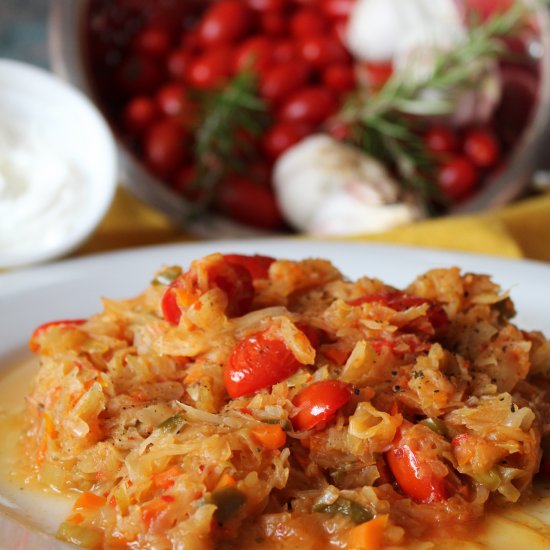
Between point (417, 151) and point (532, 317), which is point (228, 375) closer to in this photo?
point (532, 317)

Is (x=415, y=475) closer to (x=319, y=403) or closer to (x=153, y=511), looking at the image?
(x=319, y=403)

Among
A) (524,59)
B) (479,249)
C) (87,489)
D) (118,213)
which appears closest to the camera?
(87,489)

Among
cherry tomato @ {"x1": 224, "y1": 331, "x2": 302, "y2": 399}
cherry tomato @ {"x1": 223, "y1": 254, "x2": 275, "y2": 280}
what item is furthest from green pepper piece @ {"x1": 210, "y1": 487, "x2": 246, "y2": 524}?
cherry tomato @ {"x1": 223, "y1": 254, "x2": 275, "y2": 280}

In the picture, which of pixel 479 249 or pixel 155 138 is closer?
pixel 479 249

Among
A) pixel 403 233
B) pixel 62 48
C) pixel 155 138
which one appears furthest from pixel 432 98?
pixel 62 48

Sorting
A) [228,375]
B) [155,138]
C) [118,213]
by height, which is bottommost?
[118,213]

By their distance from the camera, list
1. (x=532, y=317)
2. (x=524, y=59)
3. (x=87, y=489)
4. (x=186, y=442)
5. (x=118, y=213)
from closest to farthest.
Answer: (x=186, y=442) < (x=87, y=489) < (x=532, y=317) < (x=118, y=213) < (x=524, y=59)

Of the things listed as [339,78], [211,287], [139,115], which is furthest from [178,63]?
Result: [211,287]
